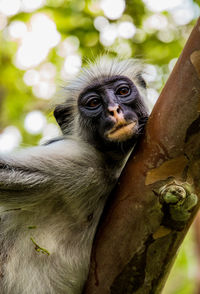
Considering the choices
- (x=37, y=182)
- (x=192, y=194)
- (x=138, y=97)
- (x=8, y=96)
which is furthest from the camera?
(x=8, y=96)

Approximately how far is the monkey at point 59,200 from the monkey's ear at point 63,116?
676 mm

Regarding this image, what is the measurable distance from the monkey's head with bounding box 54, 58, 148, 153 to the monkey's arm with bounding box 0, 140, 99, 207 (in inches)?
13.1

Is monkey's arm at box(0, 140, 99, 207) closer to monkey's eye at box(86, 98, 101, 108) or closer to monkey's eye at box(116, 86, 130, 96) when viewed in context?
monkey's eye at box(86, 98, 101, 108)

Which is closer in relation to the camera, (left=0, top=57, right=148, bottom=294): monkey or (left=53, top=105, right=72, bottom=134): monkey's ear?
(left=0, top=57, right=148, bottom=294): monkey

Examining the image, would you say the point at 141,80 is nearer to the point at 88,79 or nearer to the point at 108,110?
the point at 88,79

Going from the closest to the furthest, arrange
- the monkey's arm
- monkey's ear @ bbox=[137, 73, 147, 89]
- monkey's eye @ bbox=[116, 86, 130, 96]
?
the monkey's arm
monkey's eye @ bbox=[116, 86, 130, 96]
monkey's ear @ bbox=[137, 73, 147, 89]

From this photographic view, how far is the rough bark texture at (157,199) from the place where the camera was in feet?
9.20

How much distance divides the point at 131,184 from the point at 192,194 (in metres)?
0.48

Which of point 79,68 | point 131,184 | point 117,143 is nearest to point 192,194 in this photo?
point 131,184

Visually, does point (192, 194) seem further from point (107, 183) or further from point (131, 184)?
point (107, 183)

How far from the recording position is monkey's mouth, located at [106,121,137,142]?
346cm

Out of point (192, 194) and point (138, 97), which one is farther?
point (138, 97)

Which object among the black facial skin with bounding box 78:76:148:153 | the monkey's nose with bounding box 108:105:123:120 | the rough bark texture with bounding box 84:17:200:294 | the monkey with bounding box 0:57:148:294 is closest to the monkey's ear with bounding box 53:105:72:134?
the black facial skin with bounding box 78:76:148:153

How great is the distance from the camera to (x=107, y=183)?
3660 millimetres
